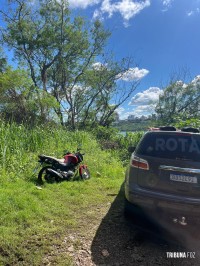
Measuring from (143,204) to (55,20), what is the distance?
20432 millimetres

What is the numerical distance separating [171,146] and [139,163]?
559 mm

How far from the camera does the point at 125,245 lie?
3.48 m

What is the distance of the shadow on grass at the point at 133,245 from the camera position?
314 cm

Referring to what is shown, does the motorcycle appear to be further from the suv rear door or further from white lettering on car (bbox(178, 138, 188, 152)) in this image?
white lettering on car (bbox(178, 138, 188, 152))

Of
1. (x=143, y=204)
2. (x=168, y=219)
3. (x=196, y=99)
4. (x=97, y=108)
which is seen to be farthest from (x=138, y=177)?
(x=196, y=99)

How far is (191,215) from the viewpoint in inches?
128

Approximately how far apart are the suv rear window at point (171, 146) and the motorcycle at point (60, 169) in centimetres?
297

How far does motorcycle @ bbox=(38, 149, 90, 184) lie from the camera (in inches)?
235

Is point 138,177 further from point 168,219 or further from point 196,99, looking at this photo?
point 196,99

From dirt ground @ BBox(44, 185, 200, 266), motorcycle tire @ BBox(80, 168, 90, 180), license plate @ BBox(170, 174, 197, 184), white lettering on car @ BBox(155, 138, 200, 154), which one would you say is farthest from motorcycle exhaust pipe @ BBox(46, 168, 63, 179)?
license plate @ BBox(170, 174, 197, 184)

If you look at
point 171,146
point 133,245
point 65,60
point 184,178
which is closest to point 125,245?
point 133,245

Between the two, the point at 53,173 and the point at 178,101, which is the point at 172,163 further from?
the point at 178,101

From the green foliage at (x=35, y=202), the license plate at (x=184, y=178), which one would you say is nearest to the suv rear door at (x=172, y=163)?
the license plate at (x=184, y=178)

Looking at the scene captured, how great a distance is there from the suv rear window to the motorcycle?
9.76 feet
